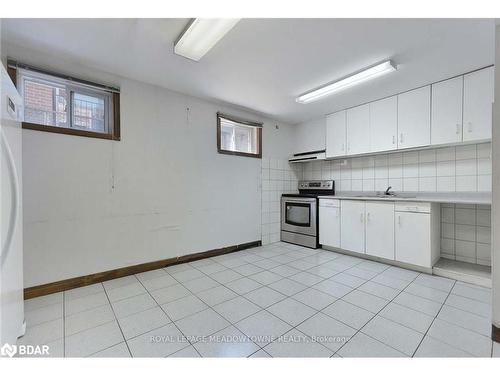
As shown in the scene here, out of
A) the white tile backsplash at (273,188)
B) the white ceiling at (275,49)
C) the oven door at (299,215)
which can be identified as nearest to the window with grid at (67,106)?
the white ceiling at (275,49)

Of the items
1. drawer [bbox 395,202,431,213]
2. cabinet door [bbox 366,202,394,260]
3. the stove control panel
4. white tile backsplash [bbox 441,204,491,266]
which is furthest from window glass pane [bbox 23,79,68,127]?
white tile backsplash [bbox 441,204,491,266]

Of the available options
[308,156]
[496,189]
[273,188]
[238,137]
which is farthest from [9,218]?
[308,156]

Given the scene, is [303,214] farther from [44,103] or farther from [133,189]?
[44,103]

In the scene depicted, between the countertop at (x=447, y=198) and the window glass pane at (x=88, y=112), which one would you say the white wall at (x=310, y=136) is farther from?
the window glass pane at (x=88, y=112)

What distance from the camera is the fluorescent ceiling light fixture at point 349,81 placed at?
2.14 meters

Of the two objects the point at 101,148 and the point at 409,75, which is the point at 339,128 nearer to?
the point at 409,75

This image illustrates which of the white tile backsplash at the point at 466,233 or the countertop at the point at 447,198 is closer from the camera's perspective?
the countertop at the point at 447,198

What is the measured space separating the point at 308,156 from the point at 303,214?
43.1 inches

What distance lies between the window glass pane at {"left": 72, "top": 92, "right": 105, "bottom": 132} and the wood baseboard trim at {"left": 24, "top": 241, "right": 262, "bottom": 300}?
159cm

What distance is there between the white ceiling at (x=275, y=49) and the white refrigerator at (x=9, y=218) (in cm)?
87

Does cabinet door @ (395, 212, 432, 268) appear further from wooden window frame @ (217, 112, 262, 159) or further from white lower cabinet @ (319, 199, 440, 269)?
wooden window frame @ (217, 112, 262, 159)

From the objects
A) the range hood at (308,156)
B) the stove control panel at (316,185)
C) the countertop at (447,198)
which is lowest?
the countertop at (447,198)

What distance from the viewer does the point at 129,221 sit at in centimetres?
249

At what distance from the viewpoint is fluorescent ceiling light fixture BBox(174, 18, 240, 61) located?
1546mm
